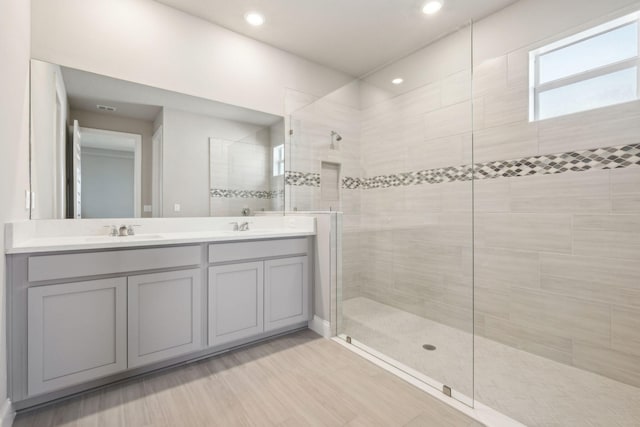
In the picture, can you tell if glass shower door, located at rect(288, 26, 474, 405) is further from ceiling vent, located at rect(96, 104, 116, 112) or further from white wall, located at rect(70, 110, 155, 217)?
ceiling vent, located at rect(96, 104, 116, 112)

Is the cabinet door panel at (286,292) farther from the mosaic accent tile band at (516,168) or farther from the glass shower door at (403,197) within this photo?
the mosaic accent tile band at (516,168)

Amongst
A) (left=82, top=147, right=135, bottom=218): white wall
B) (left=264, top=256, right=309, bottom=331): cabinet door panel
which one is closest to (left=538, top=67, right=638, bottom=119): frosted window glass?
(left=264, top=256, right=309, bottom=331): cabinet door panel

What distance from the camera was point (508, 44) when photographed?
2229 millimetres

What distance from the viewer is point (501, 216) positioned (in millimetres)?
2246

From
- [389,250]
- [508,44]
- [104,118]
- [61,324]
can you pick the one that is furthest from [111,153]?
[508,44]

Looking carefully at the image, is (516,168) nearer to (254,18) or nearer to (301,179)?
(301,179)

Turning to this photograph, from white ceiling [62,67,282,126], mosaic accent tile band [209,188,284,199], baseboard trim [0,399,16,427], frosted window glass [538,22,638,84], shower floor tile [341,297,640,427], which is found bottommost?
shower floor tile [341,297,640,427]

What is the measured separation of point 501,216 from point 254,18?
2.56 m

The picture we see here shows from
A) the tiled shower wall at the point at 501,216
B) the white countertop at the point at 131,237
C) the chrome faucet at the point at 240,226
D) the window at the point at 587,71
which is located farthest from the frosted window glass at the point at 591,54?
the chrome faucet at the point at 240,226

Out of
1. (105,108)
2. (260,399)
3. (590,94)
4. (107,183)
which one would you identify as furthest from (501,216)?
(105,108)

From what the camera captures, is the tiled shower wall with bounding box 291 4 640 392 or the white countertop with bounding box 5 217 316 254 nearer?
the white countertop with bounding box 5 217 316 254

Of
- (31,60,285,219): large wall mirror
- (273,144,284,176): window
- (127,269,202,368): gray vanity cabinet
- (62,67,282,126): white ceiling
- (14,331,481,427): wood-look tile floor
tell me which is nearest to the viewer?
(14,331,481,427): wood-look tile floor

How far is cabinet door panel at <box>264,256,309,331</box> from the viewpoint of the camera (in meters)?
2.25

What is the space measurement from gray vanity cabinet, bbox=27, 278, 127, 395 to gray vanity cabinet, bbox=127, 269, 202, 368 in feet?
0.18
